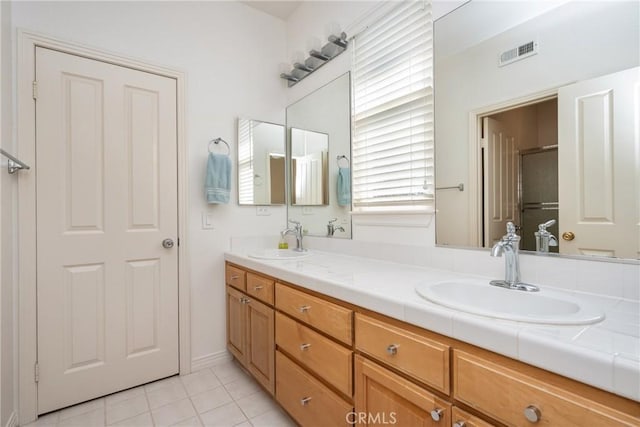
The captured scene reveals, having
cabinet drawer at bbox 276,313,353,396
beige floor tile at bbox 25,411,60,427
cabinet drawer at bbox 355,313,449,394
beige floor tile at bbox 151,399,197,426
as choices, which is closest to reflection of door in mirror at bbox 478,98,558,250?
cabinet drawer at bbox 355,313,449,394

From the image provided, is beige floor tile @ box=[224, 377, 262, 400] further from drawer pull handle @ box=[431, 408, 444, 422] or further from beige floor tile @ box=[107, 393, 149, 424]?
drawer pull handle @ box=[431, 408, 444, 422]

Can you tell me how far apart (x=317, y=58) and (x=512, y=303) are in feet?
6.59

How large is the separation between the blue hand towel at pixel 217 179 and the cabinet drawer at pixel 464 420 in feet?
6.02

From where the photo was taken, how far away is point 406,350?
0.93 m

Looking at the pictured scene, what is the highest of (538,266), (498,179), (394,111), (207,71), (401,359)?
(207,71)

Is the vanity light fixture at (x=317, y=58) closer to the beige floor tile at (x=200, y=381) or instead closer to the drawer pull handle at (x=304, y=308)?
the drawer pull handle at (x=304, y=308)

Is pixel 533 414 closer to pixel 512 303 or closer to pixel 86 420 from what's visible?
pixel 512 303

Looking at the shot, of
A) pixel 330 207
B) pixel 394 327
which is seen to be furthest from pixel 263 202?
pixel 394 327

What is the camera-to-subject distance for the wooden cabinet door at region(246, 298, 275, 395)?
165 centimetres

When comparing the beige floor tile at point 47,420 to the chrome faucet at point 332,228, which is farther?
the chrome faucet at point 332,228

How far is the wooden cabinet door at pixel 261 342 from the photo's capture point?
5.41ft

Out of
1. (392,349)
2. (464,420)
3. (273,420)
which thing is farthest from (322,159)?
(464,420)

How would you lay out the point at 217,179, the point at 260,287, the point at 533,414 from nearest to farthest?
the point at 533,414 → the point at 260,287 → the point at 217,179

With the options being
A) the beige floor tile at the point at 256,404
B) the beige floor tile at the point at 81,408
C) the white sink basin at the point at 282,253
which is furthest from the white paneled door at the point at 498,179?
the beige floor tile at the point at 81,408
